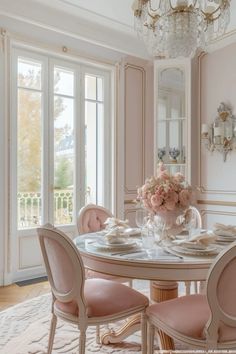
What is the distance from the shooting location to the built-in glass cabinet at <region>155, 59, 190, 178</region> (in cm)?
415

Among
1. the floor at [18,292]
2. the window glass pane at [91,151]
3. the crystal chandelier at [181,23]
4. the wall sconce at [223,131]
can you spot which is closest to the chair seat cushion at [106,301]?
the floor at [18,292]

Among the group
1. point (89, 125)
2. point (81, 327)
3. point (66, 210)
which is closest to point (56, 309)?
point (81, 327)

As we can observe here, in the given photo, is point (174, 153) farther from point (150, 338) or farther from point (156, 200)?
point (150, 338)

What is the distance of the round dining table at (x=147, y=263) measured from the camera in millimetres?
1564

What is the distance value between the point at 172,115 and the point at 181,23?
196cm

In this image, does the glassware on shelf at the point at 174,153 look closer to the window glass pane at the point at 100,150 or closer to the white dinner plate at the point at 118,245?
the window glass pane at the point at 100,150

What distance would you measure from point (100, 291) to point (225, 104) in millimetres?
3041

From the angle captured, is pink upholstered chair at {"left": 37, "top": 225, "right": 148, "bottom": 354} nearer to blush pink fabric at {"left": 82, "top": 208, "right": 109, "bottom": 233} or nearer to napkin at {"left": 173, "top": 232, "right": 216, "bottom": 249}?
napkin at {"left": 173, "top": 232, "right": 216, "bottom": 249}

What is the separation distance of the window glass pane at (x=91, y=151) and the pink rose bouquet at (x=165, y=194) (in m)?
2.05

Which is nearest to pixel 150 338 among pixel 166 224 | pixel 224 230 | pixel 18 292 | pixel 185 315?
pixel 185 315

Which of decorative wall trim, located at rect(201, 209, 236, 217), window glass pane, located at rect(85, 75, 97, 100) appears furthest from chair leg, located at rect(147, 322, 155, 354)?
window glass pane, located at rect(85, 75, 97, 100)

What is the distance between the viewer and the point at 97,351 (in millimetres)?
2051

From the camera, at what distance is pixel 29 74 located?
11.5 ft

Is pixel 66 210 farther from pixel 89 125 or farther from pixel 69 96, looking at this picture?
pixel 69 96
